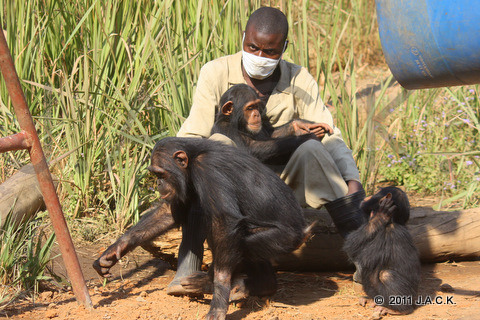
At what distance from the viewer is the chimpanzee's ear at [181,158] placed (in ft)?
10.9

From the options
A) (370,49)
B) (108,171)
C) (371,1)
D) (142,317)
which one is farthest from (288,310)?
(371,1)

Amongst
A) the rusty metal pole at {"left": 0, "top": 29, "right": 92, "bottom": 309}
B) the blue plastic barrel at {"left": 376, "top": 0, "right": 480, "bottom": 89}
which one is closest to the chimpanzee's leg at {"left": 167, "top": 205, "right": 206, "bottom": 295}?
the rusty metal pole at {"left": 0, "top": 29, "right": 92, "bottom": 309}

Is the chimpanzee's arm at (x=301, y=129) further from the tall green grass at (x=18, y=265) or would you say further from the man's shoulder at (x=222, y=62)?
the tall green grass at (x=18, y=265)

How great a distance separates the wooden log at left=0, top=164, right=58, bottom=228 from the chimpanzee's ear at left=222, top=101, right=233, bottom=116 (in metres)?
1.29

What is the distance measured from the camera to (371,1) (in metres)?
9.61

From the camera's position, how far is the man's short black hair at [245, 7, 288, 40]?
4.03 metres

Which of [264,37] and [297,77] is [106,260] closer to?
[264,37]

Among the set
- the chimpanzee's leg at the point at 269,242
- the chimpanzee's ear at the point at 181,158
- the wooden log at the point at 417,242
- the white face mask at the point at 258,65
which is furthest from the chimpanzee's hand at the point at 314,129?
the chimpanzee's ear at the point at 181,158

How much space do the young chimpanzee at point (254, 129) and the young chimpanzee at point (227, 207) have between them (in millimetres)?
632

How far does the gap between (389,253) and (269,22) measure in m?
1.72

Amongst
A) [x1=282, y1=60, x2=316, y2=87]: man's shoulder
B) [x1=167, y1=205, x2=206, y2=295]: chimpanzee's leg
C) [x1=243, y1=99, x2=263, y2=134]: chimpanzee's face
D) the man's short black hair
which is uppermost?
the man's short black hair

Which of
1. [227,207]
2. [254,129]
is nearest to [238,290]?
[227,207]

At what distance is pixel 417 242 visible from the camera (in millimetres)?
4215

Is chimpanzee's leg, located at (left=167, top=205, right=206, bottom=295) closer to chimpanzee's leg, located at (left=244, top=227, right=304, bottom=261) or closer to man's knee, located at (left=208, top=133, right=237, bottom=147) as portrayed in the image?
chimpanzee's leg, located at (left=244, top=227, right=304, bottom=261)
